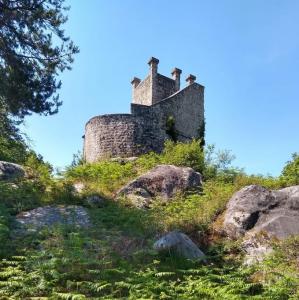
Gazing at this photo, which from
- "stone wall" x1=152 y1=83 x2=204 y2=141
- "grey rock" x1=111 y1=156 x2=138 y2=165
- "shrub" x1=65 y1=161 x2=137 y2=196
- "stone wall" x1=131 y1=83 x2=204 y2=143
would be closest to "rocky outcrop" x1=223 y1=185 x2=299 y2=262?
"shrub" x1=65 y1=161 x2=137 y2=196

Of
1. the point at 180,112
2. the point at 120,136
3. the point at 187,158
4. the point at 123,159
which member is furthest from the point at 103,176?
the point at 180,112

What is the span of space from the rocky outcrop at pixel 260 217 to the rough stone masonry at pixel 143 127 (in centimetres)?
1179

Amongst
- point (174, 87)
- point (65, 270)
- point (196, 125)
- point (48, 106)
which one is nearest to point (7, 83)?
point (48, 106)

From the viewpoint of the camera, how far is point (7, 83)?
545 inches

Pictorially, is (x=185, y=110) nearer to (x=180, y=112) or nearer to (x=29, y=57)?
(x=180, y=112)

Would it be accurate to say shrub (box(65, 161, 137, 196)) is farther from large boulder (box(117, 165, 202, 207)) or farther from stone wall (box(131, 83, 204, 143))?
stone wall (box(131, 83, 204, 143))

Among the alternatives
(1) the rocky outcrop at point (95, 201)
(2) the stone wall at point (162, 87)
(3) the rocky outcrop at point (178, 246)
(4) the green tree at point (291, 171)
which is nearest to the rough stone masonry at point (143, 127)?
(2) the stone wall at point (162, 87)

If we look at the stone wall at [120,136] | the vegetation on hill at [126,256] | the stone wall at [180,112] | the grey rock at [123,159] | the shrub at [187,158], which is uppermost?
the stone wall at [180,112]

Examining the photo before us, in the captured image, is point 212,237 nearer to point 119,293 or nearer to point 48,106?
point 119,293

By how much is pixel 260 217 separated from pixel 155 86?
791 inches

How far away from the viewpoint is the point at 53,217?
9492 millimetres

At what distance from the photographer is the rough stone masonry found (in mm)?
22078

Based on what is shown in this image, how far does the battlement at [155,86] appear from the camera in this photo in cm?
2868

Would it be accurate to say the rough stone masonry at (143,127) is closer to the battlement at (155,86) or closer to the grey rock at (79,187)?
the battlement at (155,86)
